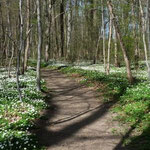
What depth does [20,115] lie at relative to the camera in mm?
9008

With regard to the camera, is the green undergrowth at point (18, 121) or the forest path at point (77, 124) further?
the forest path at point (77, 124)

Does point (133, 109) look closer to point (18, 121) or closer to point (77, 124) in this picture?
point (77, 124)

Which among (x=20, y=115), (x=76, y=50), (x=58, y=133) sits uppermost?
(x=76, y=50)

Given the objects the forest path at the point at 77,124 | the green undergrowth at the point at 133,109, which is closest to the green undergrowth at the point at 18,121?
the forest path at the point at 77,124

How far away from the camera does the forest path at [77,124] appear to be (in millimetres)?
7448

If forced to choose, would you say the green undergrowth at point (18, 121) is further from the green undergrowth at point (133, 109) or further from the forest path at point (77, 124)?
the green undergrowth at point (133, 109)

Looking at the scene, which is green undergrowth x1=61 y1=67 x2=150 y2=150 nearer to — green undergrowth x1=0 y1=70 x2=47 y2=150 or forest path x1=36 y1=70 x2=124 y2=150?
forest path x1=36 y1=70 x2=124 y2=150

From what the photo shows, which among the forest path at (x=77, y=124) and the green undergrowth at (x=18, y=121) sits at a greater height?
the green undergrowth at (x=18, y=121)

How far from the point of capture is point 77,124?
366 inches

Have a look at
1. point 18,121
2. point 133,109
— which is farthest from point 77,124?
point 133,109

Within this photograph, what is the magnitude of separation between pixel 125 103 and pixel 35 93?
206 inches

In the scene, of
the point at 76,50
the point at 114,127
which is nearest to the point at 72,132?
the point at 114,127

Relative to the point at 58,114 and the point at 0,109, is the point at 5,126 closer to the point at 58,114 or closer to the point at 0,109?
the point at 0,109

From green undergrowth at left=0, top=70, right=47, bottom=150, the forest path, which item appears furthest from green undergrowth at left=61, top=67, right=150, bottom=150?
green undergrowth at left=0, top=70, right=47, bottom=150
